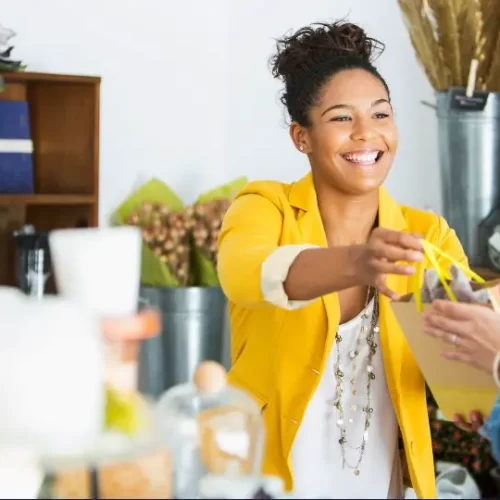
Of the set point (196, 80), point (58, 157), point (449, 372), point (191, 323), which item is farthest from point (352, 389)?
point (196, 80)

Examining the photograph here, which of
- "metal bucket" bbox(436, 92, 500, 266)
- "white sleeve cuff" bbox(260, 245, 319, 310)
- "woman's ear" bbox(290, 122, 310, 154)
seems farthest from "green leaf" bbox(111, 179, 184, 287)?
"white sleeve cuff" bbox(260, 245, 319, 310)

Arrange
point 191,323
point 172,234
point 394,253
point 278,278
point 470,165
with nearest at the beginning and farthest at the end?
point 394,253 < point 278,278 < point 470,165 < point 172,234 < point 191,323

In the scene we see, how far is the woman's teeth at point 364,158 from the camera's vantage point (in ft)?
5.14

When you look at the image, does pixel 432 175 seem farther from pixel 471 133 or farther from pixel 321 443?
pixel 321 443

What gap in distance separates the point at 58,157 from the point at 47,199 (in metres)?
0.22

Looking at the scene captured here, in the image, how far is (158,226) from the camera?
301cm

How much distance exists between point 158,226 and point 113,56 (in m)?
0.95

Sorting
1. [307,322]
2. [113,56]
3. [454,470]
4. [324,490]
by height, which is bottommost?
[454,470]

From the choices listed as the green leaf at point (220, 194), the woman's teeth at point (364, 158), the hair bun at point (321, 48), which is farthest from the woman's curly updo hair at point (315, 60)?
the green leaf at point (220, 194)

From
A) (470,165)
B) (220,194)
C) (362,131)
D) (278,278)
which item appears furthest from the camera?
(220,194)

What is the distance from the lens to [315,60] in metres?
1.66

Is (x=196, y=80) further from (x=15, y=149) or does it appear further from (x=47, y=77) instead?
(x=15, y=149)

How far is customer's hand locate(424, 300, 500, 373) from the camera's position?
1.28 metres

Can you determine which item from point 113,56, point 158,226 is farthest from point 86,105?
point 158,226
